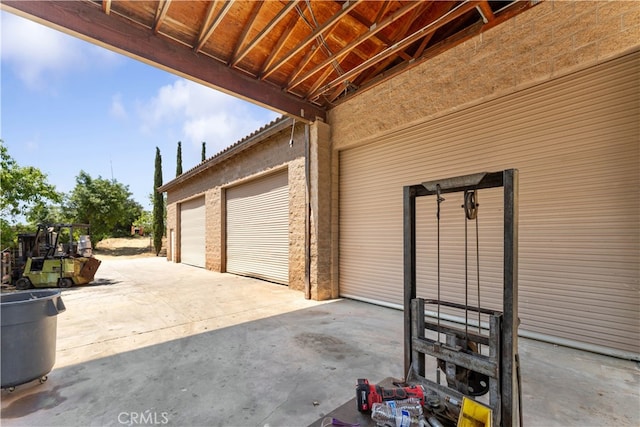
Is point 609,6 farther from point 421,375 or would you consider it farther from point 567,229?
point 421,375

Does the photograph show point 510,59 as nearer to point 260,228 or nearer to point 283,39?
point 283,39

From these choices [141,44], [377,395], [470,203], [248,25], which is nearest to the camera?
[377,395]

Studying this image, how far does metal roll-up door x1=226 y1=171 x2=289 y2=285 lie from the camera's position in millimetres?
8297

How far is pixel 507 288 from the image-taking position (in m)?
1.69

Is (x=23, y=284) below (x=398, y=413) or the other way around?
below

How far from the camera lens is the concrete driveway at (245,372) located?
2326 mm

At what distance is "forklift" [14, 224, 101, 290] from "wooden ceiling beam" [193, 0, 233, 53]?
7.74 meters

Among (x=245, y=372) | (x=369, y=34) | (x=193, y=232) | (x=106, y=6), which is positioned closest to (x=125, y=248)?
(x=193, y=232)

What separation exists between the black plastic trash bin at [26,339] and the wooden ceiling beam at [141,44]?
3.45 meters

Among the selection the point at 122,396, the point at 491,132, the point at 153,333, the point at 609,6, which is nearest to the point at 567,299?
the point at 491,132

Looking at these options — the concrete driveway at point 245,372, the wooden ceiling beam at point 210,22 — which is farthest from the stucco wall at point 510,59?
the concrete driveway at point 245,372

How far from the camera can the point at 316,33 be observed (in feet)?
13.9

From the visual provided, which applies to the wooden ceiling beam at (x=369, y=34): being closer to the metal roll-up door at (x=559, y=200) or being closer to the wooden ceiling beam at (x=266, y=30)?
the wooden ceiling beam at (x=266, y=30)

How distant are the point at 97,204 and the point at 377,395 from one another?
2749cm
